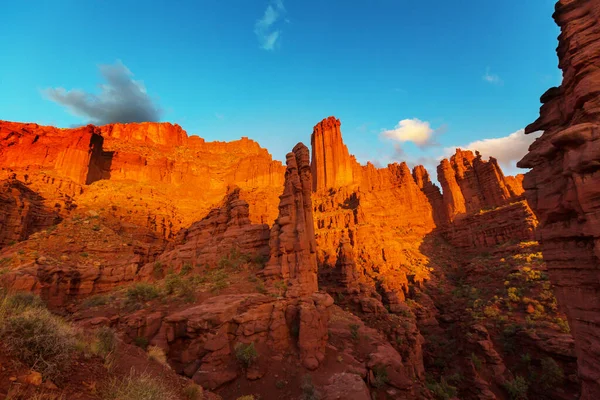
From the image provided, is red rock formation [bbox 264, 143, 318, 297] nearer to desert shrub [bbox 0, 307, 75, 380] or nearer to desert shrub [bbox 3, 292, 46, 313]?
desert shrub [bbox 3, 292, 46, 313]

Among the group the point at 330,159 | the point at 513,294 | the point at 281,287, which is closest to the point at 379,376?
the point at 281,287

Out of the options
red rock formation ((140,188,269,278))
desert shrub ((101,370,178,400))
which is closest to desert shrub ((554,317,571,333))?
red rock formation ((140,188,269,278))

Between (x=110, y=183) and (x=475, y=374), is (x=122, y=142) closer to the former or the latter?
(x=110, y=183)

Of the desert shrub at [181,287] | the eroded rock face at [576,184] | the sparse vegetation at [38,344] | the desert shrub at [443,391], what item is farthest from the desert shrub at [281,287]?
the eroded rock face at [576,184]

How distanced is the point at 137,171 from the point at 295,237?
7618cm

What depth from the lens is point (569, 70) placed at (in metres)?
9.86

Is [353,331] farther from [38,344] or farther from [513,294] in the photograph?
[513,294]

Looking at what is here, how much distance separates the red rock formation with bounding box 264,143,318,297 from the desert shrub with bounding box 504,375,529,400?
1746 cm

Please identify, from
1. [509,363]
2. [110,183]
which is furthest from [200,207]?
[509,363]

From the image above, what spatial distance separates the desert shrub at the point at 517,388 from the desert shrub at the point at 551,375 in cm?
126

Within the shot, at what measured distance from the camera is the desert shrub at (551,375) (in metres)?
20.2

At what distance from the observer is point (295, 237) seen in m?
22.6

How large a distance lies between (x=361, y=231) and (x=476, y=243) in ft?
82.7

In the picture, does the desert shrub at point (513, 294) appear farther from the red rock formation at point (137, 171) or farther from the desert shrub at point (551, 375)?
the red rock formation at point (137, 171)
